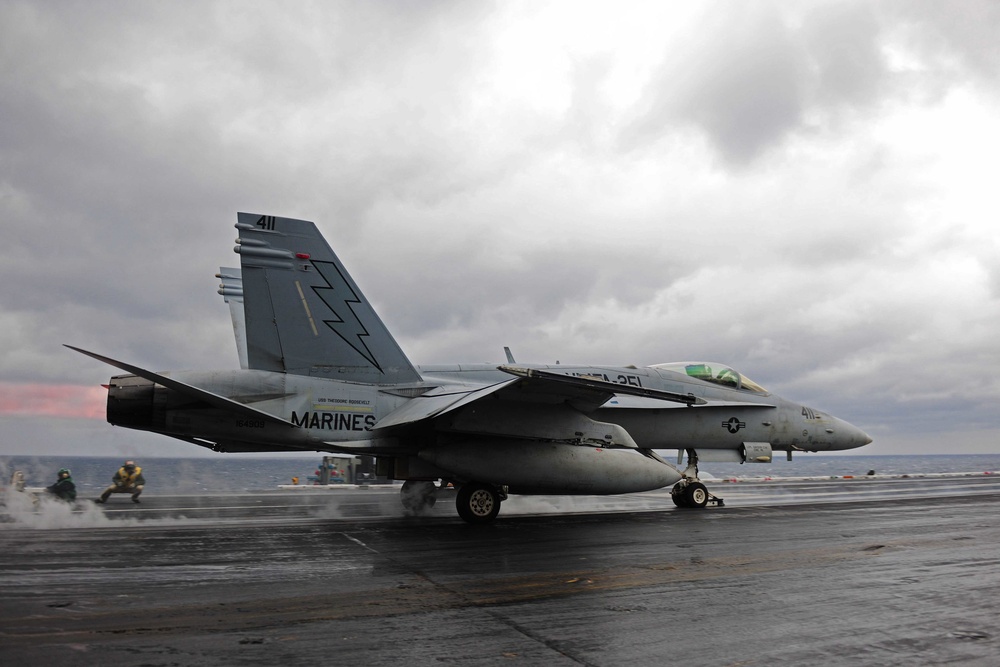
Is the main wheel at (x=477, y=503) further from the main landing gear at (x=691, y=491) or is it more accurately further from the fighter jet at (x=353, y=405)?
the main landing gear at (x=691, y=491)

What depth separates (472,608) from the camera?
5.91m

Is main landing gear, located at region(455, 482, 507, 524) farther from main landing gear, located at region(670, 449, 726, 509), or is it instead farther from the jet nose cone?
the jet nose cone

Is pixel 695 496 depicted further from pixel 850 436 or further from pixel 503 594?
pixel 503 594

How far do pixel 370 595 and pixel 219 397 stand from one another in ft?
20.4

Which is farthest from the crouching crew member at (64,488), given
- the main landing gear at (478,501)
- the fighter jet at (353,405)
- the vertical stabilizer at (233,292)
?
the main landing gear at (478,501)

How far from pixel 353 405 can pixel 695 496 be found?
8.17 metres

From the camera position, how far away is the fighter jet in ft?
38.7

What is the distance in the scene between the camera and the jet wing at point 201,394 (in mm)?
10188

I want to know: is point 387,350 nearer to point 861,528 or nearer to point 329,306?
point 329,306

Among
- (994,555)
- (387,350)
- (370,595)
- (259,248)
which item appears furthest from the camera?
(387,350)

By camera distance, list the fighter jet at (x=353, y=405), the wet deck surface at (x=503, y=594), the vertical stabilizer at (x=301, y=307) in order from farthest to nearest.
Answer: the vertical stabilizer at (x=301, y=307), the fighter jet at (x=353, y=405), the wet deck surface at (x=503, y=594)

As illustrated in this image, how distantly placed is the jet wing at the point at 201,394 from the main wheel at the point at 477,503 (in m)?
3.30

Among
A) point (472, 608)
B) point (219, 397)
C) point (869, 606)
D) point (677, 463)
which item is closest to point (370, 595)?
point (472, 608)

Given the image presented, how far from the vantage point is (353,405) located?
1268 centimetres
